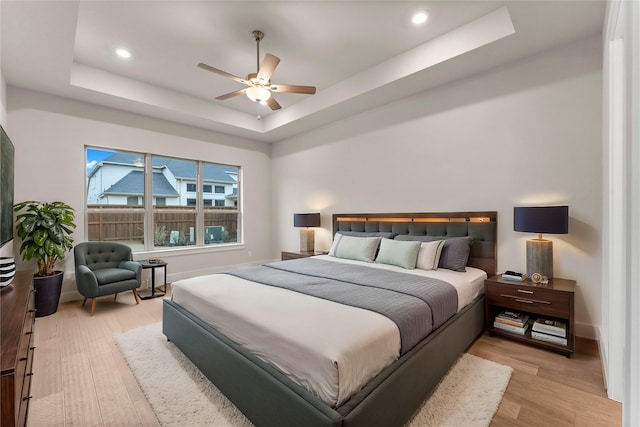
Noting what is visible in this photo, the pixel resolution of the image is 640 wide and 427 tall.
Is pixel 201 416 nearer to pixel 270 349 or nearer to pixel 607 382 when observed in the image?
pixel 270 349

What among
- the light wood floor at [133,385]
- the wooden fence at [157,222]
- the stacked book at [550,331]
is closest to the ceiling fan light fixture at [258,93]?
the light wood floor at [133,385]

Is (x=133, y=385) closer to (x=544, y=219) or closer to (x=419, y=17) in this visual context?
(x=544, y=219)

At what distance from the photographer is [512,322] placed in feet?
9.44

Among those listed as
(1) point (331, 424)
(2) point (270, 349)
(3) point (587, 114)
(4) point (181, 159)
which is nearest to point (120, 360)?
(2) point (270, 349)

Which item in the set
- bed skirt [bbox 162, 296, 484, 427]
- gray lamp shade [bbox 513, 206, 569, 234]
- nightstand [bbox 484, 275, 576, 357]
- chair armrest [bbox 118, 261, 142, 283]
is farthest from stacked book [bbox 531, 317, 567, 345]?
chair armrest [bbox 118, 261, 142, 283]

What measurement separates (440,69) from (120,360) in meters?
4.49

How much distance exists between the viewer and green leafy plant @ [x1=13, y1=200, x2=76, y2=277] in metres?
3.50

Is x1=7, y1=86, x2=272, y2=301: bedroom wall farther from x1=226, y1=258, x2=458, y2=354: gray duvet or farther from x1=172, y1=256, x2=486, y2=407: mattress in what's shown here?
x1=172, y1=256, x2=486, y2=407: mattress

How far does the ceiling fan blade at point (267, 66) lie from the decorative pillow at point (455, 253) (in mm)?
2751

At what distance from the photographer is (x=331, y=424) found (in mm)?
1280

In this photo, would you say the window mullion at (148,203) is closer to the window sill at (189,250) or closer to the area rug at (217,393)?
the window sill at (189,250)

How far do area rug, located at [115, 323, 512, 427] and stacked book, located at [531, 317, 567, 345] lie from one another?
25.4 inches

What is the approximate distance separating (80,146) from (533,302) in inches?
239

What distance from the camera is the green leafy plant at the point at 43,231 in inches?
138
